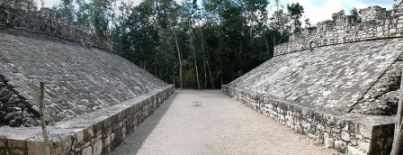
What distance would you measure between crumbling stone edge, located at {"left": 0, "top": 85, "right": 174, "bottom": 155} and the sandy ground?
1.22ft

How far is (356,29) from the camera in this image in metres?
12.1

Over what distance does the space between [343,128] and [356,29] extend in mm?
6862

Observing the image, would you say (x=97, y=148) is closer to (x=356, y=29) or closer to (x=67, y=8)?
(x=356, y=29)

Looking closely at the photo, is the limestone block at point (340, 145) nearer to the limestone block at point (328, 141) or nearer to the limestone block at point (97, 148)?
the limestone block at point (328, 141)

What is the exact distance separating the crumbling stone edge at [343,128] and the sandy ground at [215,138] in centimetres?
22

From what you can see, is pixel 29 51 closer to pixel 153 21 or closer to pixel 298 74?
pixel 298 74

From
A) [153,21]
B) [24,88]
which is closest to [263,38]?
[153,21]

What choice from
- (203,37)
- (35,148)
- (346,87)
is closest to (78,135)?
(35,148)

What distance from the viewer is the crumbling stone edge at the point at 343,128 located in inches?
220

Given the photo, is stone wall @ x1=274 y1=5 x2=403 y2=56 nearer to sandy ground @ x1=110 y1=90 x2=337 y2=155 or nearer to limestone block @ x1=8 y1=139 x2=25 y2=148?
sandy ground @ x1=110 y1=90 x2=337 y2=155

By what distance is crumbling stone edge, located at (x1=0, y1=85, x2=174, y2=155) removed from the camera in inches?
173

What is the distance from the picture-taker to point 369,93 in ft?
23.8

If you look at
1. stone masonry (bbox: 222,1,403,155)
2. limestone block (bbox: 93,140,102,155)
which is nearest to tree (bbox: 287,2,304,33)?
stone masonry (bbox: 222,1,403,155)

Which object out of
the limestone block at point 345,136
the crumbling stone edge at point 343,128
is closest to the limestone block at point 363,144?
the crumbling stone edge at point 343,128
